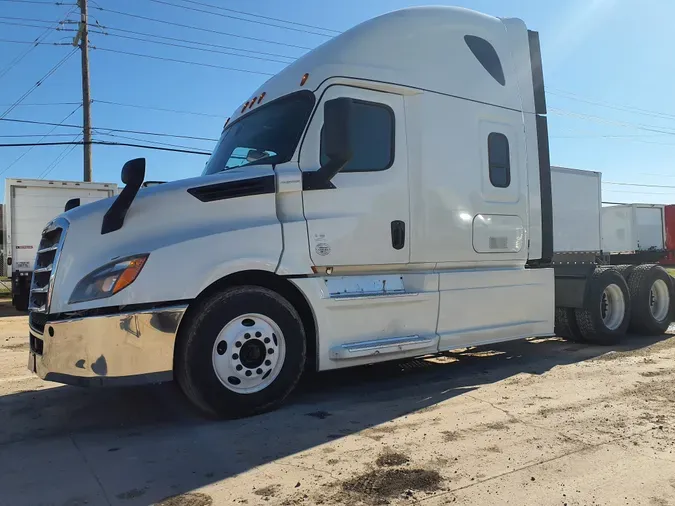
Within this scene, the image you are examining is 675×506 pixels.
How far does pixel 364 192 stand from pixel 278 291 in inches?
46.9

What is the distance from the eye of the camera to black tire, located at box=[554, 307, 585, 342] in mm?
7766

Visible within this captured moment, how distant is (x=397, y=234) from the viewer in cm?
514

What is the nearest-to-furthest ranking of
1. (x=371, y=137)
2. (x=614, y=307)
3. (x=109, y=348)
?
(x=109, y=348) → (x=371, y=137) → (x=614, y=307)

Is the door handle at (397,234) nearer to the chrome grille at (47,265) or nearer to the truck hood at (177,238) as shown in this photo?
the truck hood at (177,238)

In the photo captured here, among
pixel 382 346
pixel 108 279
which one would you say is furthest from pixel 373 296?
pixel 108 279

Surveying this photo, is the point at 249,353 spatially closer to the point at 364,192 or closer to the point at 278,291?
the point at 278,291

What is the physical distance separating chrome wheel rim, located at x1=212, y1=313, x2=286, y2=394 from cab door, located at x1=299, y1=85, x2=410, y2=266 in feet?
2.42

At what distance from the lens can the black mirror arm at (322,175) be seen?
4578 millimetres

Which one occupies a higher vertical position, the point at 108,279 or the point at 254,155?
the point at 254,155

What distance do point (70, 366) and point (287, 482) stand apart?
1.86 meters

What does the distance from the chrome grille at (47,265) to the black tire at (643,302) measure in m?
7.92

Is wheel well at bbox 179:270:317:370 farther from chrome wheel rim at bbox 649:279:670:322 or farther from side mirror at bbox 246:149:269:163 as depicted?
Result: chrome wheel rim at bbox 649:279:670:322

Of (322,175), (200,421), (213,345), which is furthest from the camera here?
(322,175)

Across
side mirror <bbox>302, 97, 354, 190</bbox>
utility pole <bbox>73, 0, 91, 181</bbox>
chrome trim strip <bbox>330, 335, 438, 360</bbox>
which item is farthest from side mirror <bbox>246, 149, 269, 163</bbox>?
utility pole <bbox>73, 0, 91, 181</bbox>
